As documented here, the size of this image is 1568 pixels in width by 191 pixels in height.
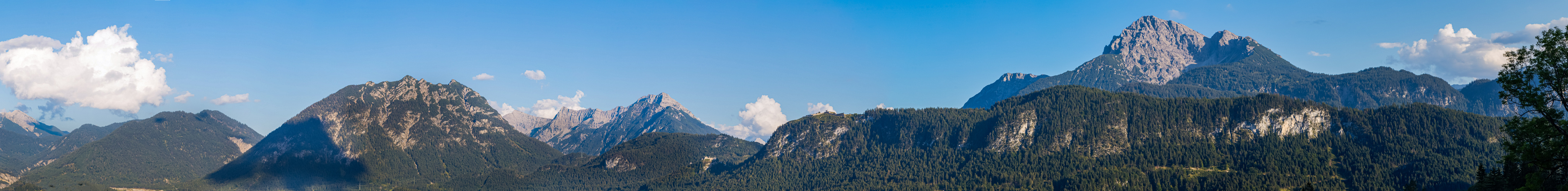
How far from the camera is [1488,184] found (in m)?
120

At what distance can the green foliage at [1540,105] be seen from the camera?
48.4 m

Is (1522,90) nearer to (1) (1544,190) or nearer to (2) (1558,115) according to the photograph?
(2) (1558,115)

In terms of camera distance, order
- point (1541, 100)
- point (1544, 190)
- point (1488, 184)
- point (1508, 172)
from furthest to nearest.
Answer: point (1508, 172) → point (1488, 184) → point (1544, 190) → point (1541, 100)

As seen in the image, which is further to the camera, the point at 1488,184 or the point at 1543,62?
the point at 1488,184

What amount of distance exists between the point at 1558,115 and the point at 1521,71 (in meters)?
2.81

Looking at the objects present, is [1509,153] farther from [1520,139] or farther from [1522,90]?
[1522,90]

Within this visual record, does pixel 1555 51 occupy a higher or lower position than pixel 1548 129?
higher

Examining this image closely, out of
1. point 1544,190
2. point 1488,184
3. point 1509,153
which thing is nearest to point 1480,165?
point 1488,184

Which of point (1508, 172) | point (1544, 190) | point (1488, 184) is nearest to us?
point (1544, 190)

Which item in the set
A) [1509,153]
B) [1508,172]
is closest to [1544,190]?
[1509,153]

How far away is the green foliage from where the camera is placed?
159 ft

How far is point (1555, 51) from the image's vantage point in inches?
1911

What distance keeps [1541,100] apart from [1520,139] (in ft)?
16.8

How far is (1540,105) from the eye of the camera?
159ft
